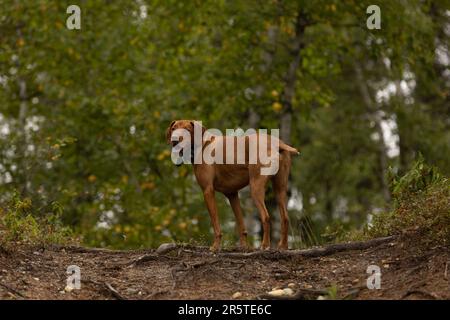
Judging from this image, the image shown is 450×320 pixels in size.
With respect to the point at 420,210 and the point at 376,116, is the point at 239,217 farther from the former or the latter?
the point at 376,116

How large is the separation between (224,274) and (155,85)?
35.5ft

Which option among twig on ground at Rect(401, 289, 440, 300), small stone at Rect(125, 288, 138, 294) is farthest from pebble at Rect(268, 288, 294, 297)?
small stone at Rect(125, 288, 138, 294)

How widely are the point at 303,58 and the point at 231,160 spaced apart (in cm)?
928

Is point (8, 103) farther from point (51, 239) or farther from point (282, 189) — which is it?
point (282, 189)

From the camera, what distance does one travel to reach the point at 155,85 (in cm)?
1900

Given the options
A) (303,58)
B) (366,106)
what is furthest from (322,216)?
(303,58)

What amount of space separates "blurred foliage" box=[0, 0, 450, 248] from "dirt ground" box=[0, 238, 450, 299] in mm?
6159

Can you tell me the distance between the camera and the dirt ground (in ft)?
26.0

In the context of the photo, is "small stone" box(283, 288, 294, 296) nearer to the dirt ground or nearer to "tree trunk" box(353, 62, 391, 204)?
the dirt ground

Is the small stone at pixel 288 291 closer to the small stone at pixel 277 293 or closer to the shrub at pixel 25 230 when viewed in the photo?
the small stone at pixel 277 293

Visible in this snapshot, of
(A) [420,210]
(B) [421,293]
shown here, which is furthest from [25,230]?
(B) [421,293]

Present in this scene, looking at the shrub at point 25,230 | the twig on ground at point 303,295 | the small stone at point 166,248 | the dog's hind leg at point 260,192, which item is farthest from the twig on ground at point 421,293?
the shrub at point 25,230
